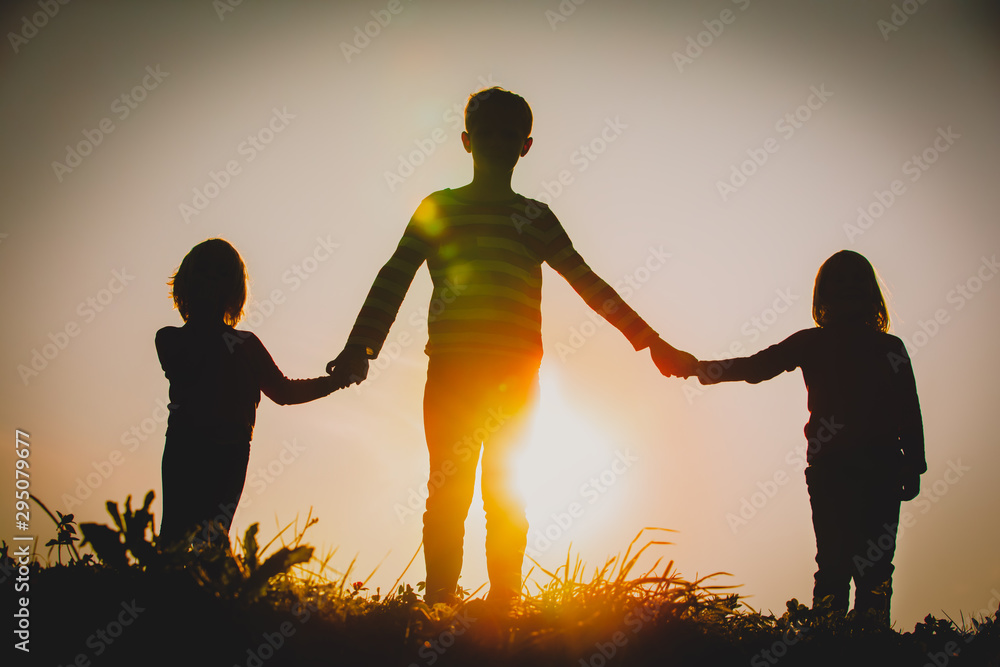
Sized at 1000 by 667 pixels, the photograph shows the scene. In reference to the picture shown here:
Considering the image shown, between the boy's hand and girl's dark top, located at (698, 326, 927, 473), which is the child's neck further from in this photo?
girl's dark top, located at (698, 326, 927, 473)

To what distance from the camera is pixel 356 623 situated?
3.05 metres

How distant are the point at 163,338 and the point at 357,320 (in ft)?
3.73

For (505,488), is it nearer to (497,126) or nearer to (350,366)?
(350,366)

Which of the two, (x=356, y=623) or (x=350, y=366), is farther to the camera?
(x=350, y=366)

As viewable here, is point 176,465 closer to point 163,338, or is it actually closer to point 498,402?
point 163,338

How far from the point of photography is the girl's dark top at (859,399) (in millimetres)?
4469

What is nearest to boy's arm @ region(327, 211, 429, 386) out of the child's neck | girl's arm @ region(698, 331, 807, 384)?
the child's neck

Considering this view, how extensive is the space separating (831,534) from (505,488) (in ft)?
6.86

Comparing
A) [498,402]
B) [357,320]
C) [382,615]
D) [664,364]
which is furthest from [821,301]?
[382,615]

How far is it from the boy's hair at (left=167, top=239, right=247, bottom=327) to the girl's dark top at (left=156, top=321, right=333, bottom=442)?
0.09 metres

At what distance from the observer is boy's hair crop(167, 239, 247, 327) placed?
4.31 meters

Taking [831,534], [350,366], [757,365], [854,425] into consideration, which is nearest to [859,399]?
[854,425]

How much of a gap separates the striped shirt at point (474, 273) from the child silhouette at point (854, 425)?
1.77 metres

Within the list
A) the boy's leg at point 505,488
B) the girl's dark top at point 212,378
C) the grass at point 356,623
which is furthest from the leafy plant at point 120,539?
the boy's leg at point 505,488
